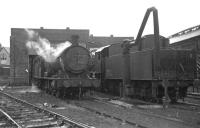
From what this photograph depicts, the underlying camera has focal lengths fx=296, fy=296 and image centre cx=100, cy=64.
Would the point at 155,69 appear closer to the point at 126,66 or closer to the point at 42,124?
the point at 126,66

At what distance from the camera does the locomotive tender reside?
13.5m

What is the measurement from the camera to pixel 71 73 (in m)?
15.9

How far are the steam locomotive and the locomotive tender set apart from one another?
1911 millimetres

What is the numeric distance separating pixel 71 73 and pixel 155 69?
477cm

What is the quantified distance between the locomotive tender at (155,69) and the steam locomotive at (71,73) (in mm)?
1911

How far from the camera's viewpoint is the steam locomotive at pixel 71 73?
595 inches

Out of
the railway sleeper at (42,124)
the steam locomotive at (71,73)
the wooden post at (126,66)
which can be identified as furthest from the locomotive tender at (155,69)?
the railway sleeper at (42,124)

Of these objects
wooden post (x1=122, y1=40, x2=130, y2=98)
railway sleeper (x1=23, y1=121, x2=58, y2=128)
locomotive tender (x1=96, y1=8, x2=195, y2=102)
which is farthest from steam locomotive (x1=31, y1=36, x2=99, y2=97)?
railway sleeper (x1=23, y1=121, x2=58, y2=128)

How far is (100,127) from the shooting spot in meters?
8.03

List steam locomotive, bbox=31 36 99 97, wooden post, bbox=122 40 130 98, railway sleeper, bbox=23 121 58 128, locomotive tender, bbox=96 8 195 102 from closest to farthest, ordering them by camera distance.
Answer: railway sleeper, bbox=23 121 58 128
locomotive tender, bbox=96 8 195 102
steam locomotive, bbox=31 36 99 97
wooden post, bbox=122 40 130 98

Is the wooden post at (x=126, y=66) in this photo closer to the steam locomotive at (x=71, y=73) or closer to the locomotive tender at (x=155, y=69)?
the locomotive tender at (x=155, y=69)

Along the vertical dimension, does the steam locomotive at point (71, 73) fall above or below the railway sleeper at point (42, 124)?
above

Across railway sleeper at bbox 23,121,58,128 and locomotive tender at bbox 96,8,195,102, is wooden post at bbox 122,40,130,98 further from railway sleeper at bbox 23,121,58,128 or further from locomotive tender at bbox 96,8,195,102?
railway sleeper at bbox 23,121,58,128

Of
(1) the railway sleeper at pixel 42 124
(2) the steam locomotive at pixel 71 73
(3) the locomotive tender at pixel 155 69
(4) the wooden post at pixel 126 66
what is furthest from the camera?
(4) the wooden post at pixel 126 66
